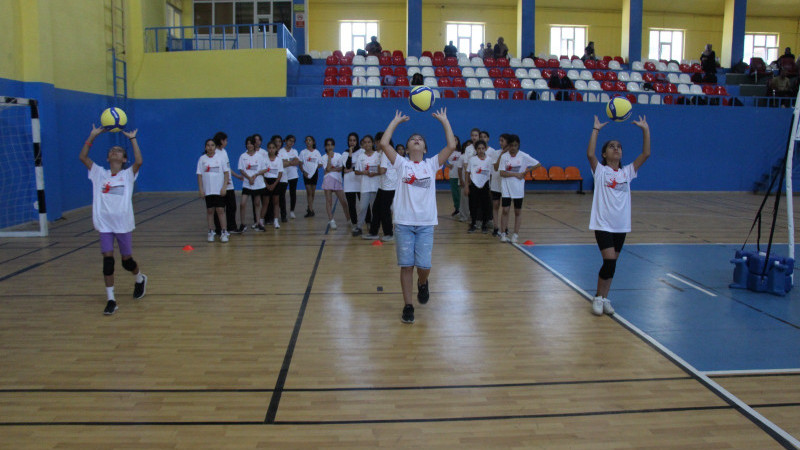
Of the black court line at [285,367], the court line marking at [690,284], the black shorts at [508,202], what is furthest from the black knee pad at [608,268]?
the black shorts at [508,202]

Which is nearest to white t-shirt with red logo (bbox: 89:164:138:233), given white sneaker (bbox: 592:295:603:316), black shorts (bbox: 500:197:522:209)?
white sneaker (bbox: 592:295:603:316)

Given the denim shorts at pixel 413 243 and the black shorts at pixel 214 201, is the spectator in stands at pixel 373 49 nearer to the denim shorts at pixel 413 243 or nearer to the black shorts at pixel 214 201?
the black shorts at pixel 214 201

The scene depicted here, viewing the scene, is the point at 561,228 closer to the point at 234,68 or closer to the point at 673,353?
the point at 673,353

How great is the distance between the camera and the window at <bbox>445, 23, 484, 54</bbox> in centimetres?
2572

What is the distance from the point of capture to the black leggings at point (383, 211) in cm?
1004

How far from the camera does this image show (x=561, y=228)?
11891 mm

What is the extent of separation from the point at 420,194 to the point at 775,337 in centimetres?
360

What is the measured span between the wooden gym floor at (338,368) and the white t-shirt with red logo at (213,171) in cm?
169

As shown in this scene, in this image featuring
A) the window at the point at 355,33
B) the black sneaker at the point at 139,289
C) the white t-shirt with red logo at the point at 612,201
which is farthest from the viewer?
the window at the point at 355,33

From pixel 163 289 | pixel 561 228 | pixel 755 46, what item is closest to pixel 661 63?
pixel 755 46

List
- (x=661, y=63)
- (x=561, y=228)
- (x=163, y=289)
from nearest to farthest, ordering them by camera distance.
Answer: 1. (x=163, y=289)
2. (x=561, y=228)
3. (x=661, y=63)

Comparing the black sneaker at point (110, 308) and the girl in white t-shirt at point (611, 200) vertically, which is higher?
the girl in white t-shirt at point (611, 200)

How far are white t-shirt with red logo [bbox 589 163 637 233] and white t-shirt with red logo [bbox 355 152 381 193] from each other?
16.0ft

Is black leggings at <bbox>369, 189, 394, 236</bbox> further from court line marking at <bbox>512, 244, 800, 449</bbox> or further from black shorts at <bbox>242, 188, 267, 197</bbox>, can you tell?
court line marking at <bbox>512, 244, 800, 449</bbox>
